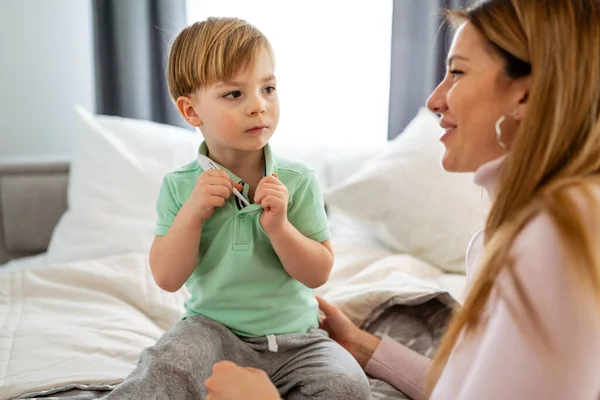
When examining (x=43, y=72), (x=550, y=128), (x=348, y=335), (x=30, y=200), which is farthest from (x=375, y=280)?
(x=43, y=72)

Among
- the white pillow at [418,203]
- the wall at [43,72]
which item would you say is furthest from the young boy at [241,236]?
the wall at [43,72]

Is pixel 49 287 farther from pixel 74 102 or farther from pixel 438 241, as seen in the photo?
pixel 74 102

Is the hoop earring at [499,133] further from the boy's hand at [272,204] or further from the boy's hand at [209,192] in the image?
the boy's hand at [209,192]

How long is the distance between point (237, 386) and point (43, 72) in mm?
2500

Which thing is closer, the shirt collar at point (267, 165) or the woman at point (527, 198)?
the woman at point (527, 198)

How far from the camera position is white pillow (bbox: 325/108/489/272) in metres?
1.98

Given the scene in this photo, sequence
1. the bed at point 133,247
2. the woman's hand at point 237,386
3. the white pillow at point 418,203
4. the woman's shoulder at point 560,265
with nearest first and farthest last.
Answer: the woman's shoulder at point 560,265 < the woman's hand at point 237,386 < the bed at point 133,247 < the white pillow at point 418,203

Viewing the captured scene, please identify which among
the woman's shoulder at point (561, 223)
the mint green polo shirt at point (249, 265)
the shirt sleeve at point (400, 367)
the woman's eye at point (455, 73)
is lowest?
the shirt sleeve at point (400, 367)

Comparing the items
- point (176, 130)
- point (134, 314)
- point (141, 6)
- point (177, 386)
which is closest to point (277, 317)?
point (177, 386)

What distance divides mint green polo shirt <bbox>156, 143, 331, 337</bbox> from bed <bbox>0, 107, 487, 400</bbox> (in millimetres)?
234

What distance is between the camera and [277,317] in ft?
4.08

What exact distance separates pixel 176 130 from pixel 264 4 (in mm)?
923

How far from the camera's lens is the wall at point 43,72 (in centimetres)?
287

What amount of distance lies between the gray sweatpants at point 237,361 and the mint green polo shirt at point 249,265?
0.03 meters
